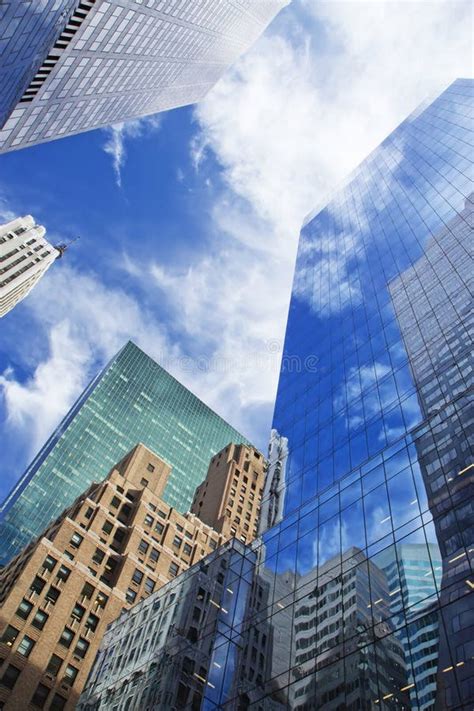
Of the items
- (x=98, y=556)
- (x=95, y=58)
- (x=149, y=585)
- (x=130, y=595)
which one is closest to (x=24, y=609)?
(x=98, y=556)

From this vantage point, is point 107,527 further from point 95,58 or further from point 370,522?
point 95,58

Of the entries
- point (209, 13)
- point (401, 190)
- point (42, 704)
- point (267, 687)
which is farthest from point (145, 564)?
point (209, 13)

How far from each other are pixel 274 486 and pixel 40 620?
32.8m

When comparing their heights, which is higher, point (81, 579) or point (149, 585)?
point (149, 585)

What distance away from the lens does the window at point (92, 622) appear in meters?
61.8

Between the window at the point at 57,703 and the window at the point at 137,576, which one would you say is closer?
the window at the point at 57,703

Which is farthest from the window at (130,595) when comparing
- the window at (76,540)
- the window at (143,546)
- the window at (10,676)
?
the window at (10,676)

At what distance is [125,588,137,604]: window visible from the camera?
68400 millimetres

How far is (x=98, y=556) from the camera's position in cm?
7162

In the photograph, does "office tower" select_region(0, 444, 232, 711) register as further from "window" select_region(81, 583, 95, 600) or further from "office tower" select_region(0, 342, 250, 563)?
"office tower" select_region(0, 342, 250, 563)

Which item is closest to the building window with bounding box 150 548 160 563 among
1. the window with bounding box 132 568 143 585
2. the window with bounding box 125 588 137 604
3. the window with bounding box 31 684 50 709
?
the window with bounding box 132 568 143 585

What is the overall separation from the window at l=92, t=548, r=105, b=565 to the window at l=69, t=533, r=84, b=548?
2424 millimetres

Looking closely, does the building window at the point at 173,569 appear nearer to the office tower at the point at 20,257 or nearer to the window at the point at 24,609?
the window at the point at 24,609

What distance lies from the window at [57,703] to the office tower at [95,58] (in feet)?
194
